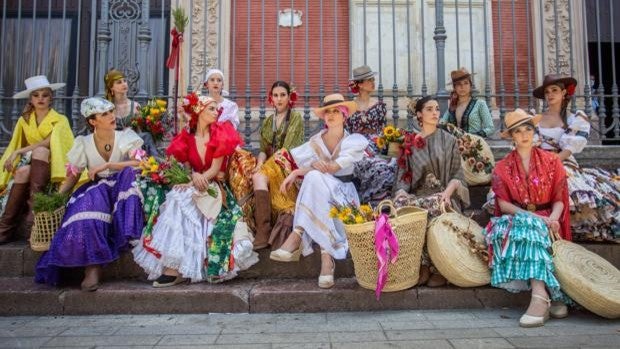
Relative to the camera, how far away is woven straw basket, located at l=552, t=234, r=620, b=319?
3.40 m

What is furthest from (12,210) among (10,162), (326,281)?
→ (326,281)

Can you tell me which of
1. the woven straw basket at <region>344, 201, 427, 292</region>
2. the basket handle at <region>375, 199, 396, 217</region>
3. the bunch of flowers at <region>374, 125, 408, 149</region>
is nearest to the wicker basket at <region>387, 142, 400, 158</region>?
the bunch of flowers at <region>374, 125, 408, 149</region>

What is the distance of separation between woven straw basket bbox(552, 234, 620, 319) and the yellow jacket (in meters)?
4.54

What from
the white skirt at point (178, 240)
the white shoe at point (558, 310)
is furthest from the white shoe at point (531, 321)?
the white skirt at point (178, 240)

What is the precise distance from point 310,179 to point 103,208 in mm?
1769

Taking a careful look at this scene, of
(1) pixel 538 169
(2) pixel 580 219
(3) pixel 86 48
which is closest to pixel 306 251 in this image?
(1) pixel 538 169

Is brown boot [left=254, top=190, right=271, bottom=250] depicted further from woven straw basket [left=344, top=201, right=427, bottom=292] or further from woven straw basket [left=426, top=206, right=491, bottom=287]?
woven straw basket [left=426, top=206, right=491, bottom=287]

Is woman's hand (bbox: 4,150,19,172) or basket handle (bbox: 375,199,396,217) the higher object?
woman's hand (bbox: 4,150,19,172)

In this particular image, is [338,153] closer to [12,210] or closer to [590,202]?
[590,202]

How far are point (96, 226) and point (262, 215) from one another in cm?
140

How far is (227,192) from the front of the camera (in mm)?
4605

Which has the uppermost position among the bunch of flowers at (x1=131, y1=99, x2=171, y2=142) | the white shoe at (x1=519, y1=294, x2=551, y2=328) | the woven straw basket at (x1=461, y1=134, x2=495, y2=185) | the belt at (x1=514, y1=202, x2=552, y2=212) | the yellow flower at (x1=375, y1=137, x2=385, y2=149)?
the bunch of flowers at (x1=131, y1=99, x2=171, y2=142)

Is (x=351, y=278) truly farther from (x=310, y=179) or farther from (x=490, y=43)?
(x=490, y=43)

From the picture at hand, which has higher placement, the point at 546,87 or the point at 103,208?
the point at 546,87
